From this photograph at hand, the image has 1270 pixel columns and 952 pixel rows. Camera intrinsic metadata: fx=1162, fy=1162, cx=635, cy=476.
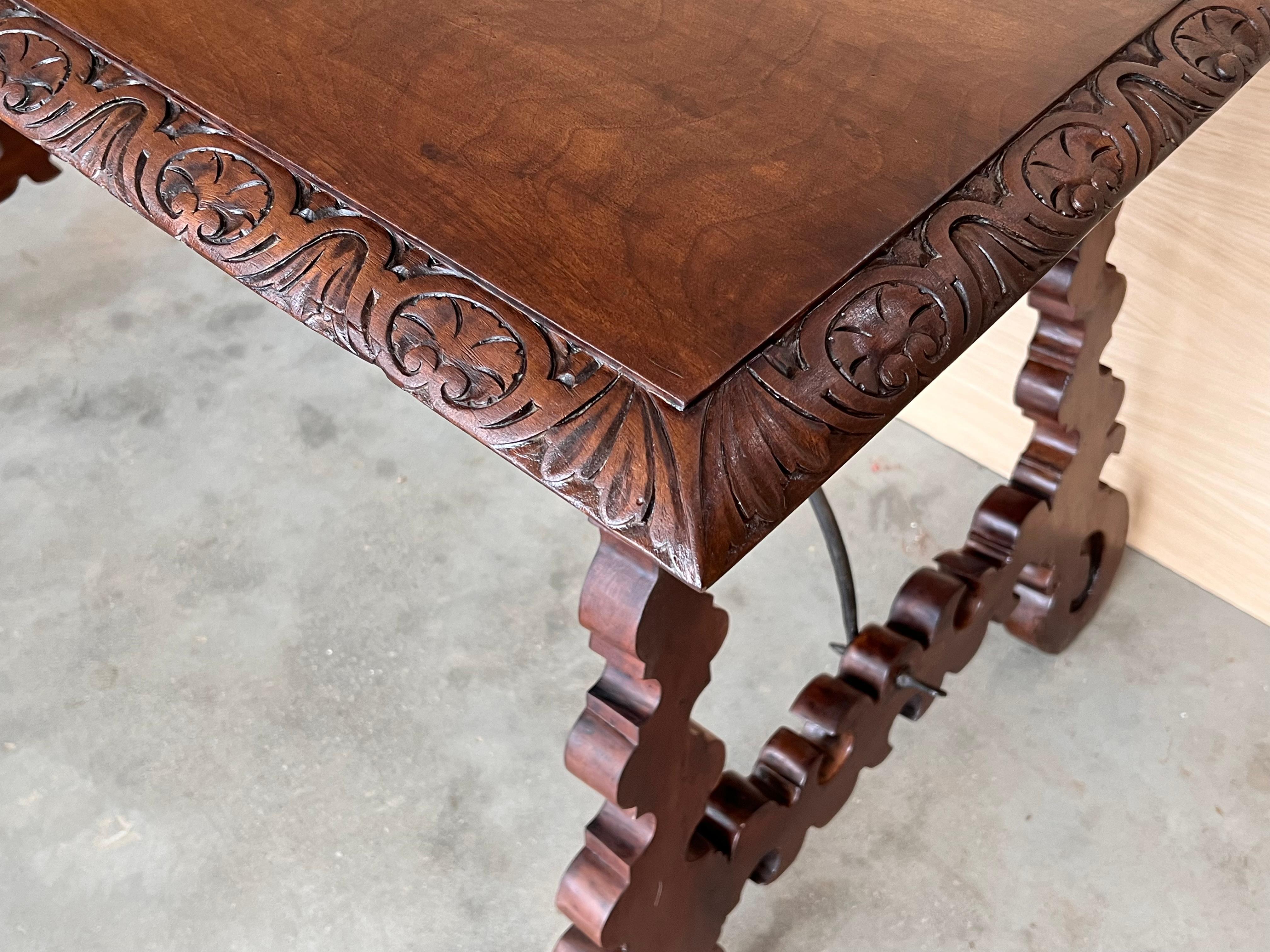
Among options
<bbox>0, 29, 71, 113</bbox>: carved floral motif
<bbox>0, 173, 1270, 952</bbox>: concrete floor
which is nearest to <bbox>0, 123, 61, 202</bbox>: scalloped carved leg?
<bbox>0, 173, 1270, 952</bbox>: concrete floor

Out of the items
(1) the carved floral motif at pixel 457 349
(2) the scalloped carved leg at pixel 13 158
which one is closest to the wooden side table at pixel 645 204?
(1) the carved floral motif at pixel 457 349

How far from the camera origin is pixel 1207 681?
1.30m

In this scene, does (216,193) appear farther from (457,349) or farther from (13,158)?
(13,158)

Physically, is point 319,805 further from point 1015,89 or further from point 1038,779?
point 1015,89

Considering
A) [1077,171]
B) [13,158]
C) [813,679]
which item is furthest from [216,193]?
[13,158]

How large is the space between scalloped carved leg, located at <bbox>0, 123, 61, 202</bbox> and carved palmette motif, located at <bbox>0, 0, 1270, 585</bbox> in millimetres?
975

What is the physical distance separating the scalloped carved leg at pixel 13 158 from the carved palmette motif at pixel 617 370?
0.97 metres

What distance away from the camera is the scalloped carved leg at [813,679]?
2.36 ft

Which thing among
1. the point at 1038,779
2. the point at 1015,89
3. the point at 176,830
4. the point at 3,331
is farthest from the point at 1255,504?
the point at 3,331

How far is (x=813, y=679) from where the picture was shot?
3.49 feet

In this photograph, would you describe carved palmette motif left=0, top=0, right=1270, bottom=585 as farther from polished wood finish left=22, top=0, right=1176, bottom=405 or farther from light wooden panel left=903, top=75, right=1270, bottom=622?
light wooden panel left=903, top=75, right=1270, bottom=622

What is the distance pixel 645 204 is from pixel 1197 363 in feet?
2.89

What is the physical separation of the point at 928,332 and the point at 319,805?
89 cm

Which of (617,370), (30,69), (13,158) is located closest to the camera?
(617,370)
